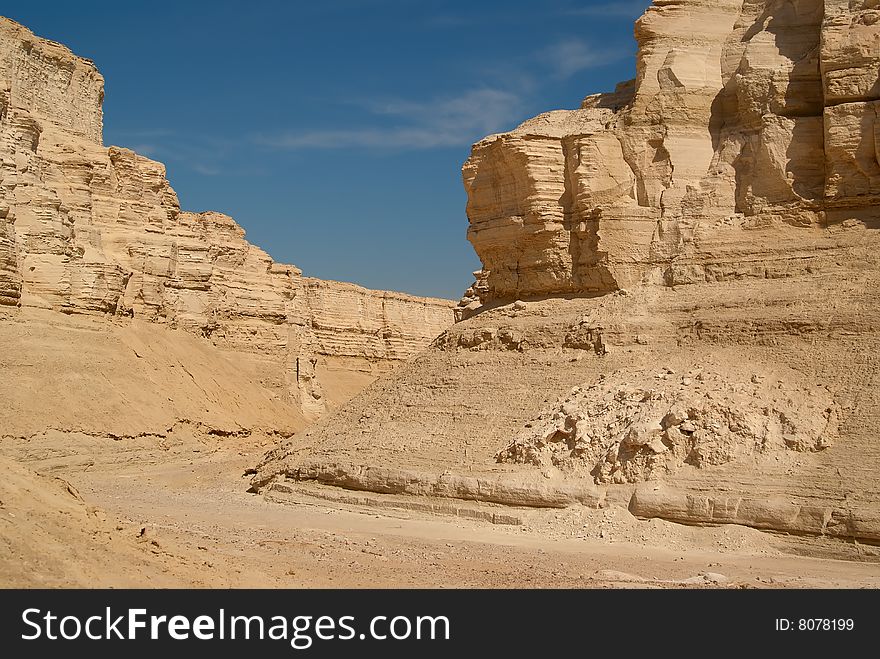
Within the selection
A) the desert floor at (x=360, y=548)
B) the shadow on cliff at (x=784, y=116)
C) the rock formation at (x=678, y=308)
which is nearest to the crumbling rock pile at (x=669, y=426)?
the rock formation at (x=678, y=308)

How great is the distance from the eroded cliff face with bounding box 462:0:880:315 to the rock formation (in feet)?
0.16

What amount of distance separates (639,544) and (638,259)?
8.52m

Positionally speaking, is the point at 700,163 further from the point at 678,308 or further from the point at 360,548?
the point at 360,548

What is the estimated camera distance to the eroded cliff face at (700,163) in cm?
2103

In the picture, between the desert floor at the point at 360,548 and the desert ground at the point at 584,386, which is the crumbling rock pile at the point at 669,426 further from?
the desert floor at the point at 360,548

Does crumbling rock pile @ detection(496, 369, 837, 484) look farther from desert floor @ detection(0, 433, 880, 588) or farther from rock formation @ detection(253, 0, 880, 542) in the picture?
desert floor @ detection(0, 433, 880, 588)

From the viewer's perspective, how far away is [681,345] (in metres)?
20.6

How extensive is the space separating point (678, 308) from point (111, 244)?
24.6 m

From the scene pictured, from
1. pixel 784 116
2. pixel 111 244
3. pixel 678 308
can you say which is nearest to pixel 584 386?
pixel 678 308

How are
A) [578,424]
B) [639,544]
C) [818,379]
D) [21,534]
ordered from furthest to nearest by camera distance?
[578,424], [818,379], [639,544], [21,534]

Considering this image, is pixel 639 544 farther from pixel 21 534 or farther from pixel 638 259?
pixel 21 534

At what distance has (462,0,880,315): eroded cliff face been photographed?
21.0 metres

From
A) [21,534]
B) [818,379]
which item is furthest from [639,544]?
[21,534]

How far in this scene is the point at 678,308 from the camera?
70.3 ft
